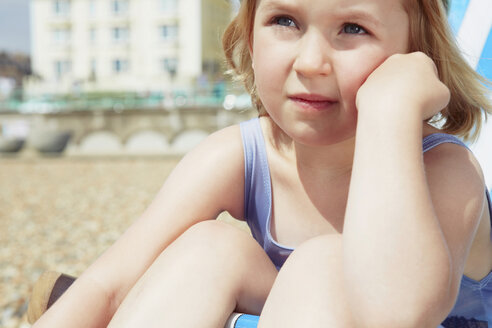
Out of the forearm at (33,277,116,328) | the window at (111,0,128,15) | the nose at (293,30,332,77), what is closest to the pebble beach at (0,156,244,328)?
the forearm at (33,277,116,328)

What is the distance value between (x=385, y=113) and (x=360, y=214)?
0.17m

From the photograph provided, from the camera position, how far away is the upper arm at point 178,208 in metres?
1.19

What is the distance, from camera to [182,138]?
57.9 ft

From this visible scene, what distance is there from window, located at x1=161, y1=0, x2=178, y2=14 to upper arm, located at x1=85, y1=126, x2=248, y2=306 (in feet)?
109

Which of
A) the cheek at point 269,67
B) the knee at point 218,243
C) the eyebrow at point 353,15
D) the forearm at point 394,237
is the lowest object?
Answer: the knee at point 218,243

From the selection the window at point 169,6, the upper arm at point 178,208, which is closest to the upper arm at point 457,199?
the upper arm at point 178,208

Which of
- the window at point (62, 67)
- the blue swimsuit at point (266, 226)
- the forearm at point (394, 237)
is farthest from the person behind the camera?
the window at point (62, 67)

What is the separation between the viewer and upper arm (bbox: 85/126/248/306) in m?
1.19

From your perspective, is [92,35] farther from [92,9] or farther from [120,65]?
[120,65]

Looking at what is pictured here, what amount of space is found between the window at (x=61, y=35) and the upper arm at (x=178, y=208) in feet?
119

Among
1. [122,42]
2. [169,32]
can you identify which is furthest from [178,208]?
[122,42]

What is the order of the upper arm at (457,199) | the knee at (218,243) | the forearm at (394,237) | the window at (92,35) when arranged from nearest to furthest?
the forearm at (394,237) < the upper arm at (457,199) < the knee at (218,243) < the window at (92,35)

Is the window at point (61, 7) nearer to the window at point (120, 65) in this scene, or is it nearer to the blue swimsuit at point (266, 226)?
the window at point (120, 65)

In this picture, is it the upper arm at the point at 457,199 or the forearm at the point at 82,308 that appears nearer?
the upper arm at the point at 457,199
